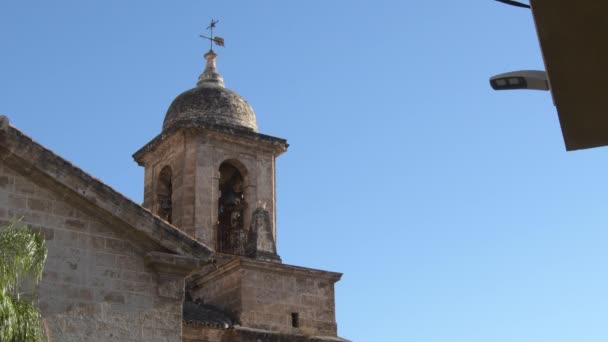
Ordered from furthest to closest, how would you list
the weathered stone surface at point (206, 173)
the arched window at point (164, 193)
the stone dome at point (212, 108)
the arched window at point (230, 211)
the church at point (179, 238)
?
the stone dome at point (212, 108) < the arched window at point (164, 193) < the arched window at point (230, 211) < the weathered stone surface at point (206, 173) < the church at point (179, 238)

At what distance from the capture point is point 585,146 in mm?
3025

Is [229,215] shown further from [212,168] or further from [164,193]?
[164,193]

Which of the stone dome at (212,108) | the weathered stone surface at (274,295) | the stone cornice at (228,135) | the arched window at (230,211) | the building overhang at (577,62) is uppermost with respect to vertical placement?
the stone dome at (212,108)

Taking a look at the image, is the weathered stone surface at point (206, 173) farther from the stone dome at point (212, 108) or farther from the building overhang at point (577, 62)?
the building overhang at point (577, 62)

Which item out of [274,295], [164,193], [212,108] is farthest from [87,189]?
[212,108]

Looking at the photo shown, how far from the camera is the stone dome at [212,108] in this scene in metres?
18.2

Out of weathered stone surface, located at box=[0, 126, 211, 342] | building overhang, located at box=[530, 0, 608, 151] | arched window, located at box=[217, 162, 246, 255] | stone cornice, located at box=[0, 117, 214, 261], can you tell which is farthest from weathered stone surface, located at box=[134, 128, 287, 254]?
building overhang, located at box=[530, 0, 608, 151]

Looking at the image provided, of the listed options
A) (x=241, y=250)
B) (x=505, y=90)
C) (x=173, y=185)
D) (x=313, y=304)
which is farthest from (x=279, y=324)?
(x=505, y=90)

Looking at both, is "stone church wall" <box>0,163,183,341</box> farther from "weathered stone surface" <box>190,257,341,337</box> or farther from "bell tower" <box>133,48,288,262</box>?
"bell tower" <box>133,48,288,262</box>

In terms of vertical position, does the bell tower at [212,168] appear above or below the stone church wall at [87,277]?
above

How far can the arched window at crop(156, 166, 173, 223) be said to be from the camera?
59.3 ft

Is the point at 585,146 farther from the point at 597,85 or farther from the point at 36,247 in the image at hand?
the point at 36,247

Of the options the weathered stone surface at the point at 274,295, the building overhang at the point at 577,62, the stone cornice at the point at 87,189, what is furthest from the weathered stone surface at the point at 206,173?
the building overhang at the point at 577,62

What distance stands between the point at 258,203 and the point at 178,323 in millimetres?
7753
